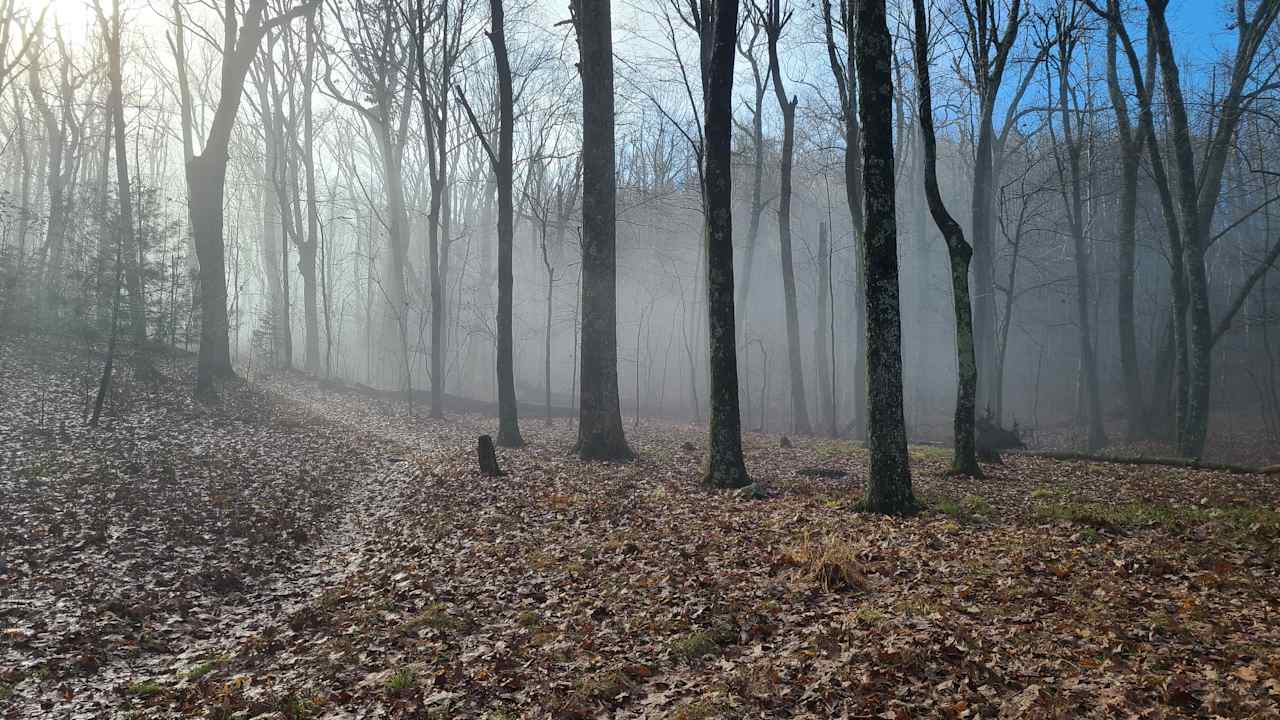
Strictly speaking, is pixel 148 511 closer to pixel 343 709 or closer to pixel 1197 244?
pixel 343 709

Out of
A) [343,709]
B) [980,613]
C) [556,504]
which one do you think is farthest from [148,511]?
[980,613]

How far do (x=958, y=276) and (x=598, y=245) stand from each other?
6355 mm

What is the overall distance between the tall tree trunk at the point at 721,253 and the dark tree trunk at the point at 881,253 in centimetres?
222

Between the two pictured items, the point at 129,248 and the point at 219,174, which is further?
the point at 219,174

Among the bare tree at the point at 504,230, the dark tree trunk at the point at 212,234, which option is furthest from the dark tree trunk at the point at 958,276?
the dark tree trunk at the point at 212,234

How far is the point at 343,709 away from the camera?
479cm

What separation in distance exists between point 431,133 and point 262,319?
45.5ft

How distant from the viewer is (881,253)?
27.4 feet

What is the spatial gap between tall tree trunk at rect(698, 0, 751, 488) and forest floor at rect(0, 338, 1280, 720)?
0.84 meters

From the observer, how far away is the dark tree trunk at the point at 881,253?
8.35 meters

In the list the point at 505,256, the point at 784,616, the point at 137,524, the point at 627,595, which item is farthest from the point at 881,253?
the point at 505,256

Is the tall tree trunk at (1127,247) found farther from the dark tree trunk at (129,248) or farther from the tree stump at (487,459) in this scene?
the dark tree trunk at (129,248)

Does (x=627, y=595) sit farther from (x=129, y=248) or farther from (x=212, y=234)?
(x=212, y=234)

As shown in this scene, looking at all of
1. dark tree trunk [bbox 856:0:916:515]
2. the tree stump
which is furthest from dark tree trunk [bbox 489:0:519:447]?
dark tree trunk [bbox 856:0:916:515]
